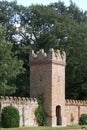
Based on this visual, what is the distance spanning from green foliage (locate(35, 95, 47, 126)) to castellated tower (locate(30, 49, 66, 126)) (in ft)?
1.38

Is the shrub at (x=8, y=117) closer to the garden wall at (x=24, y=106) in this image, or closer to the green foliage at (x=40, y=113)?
the garden wall at (x=24, y=106)

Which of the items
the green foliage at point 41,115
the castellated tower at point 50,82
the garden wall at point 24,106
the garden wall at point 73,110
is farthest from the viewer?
the garden wall at point 73,110

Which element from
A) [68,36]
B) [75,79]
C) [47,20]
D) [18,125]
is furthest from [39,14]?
[18,125]

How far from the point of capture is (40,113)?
47344 millimetres

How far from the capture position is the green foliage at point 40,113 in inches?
1848

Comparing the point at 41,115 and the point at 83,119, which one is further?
the point at 83,119

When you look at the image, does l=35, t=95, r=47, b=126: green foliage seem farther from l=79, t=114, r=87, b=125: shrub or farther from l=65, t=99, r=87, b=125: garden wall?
l=79, t=114, r=87, b=125: shrub

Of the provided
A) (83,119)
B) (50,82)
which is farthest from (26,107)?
(83,119)

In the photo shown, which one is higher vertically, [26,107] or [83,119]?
[26,107]

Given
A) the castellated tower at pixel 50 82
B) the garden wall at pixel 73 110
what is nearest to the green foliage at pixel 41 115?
the castellated tower at pixel 50 82

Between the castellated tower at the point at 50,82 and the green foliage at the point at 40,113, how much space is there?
0.42 meters

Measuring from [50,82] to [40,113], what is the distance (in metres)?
3.52

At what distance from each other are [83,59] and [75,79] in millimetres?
3336

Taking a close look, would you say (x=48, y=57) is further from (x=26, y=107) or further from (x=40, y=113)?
(x=26, y=107)
